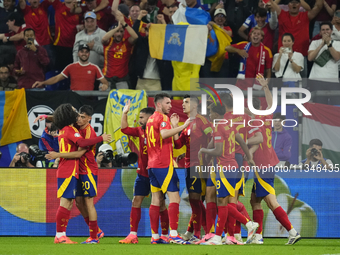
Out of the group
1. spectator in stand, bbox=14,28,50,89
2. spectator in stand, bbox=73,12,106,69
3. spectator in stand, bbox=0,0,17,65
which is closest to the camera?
spectator in stand, bbox=14,28,50,89

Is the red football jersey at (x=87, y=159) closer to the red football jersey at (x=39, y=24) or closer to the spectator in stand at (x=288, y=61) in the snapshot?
the spectator in stand at (x=288, y=61)

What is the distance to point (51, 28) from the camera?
13312mm

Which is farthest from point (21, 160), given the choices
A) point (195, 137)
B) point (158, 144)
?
point (195, 137)

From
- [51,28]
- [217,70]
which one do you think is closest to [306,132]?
[217,70]

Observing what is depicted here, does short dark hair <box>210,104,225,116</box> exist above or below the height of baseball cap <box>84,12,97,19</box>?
below

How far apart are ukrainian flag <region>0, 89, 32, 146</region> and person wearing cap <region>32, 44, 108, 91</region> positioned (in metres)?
0.59

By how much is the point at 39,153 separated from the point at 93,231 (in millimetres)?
2588

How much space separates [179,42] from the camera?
1181 cm

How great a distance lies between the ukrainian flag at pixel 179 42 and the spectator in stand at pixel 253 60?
785 millimetres

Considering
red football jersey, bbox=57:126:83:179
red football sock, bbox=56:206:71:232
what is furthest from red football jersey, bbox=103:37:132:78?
red football sock, bbox=56:206:71:232

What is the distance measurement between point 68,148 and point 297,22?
692 cm

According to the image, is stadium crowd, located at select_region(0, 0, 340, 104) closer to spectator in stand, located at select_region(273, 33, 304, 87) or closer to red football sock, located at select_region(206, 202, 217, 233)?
spectator in stand, located at select_region(273, 33, 304, 87)

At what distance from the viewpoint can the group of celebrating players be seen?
752 centimetres

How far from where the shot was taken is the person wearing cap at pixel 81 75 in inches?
459
